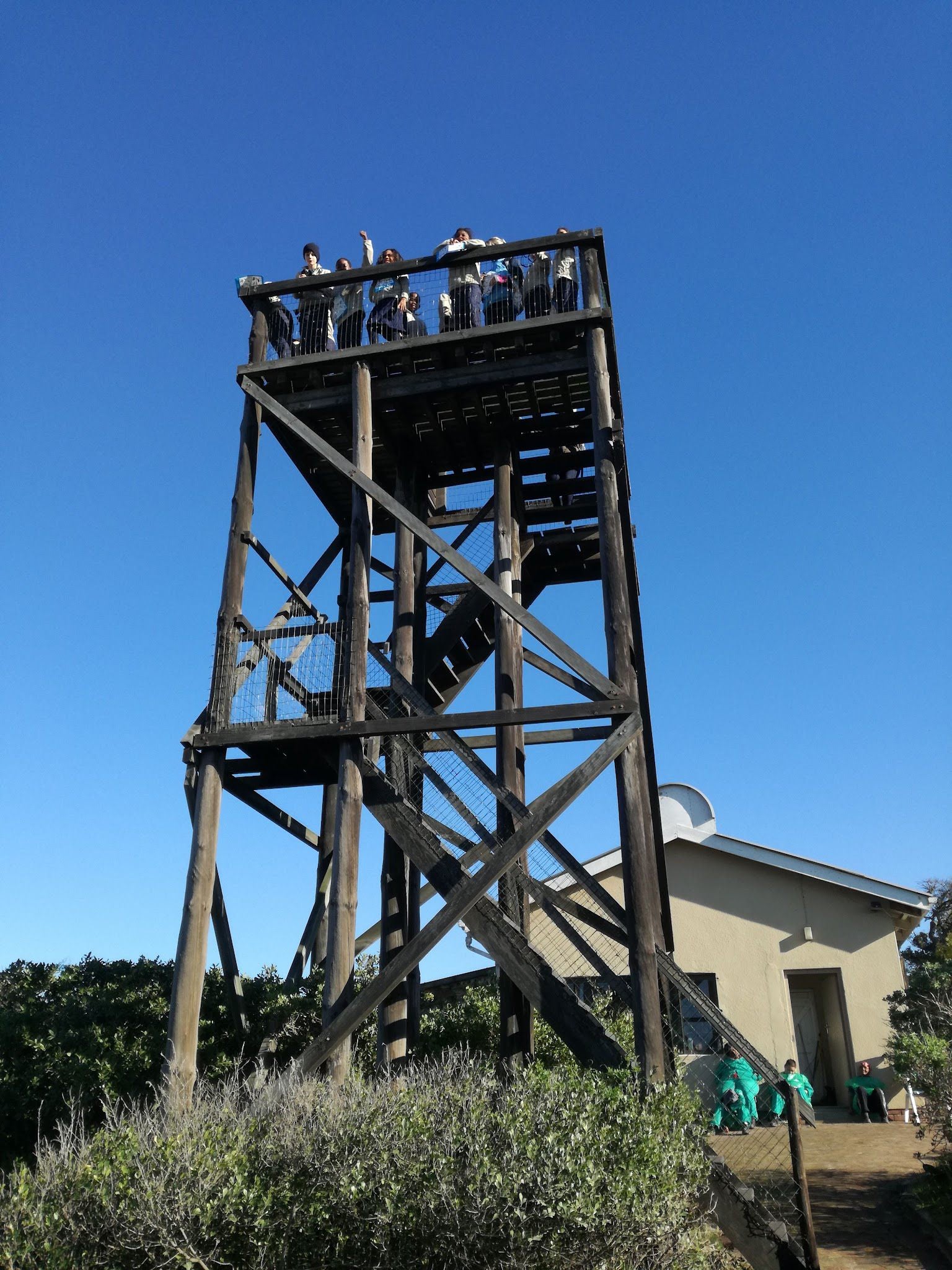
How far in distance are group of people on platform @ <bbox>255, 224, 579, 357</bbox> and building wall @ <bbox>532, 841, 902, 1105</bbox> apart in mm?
9928

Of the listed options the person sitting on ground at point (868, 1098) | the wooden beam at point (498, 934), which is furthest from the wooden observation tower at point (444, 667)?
the person sitting on ground at point (868, 1098)

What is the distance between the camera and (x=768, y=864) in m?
17.3

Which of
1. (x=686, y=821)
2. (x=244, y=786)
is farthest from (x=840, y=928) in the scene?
(x=244, y=786)

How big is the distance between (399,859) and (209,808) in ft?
7.41

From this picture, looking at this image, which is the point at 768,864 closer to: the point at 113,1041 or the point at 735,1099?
the point at 735,1099

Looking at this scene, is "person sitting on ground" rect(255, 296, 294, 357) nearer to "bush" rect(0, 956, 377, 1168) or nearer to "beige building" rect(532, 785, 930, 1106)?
"bush" rect(0, 956, 377, 1168)

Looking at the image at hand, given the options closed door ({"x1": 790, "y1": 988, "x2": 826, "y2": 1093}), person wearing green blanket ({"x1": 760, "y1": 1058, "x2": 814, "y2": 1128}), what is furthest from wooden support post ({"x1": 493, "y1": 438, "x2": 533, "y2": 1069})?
closed door ({"x1": 790, "y1": 988, "x2": 826, "y2": 1093})

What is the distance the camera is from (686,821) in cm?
1900

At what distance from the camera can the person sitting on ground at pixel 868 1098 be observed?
15.3m

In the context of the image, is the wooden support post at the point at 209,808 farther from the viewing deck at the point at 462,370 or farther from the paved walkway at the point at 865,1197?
the paved walkway at the point at 865,1197

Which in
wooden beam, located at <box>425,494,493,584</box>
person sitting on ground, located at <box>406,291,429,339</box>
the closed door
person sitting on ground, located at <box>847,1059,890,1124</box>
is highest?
person sitting on ground, located at <box>406,291,429,339</box>

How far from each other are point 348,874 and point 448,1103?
10.8ft

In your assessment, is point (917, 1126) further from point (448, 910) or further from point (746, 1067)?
point (448, 910)

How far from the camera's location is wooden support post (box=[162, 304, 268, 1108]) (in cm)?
939
